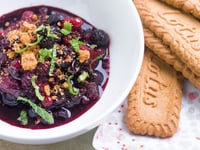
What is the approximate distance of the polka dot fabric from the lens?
1801 mm

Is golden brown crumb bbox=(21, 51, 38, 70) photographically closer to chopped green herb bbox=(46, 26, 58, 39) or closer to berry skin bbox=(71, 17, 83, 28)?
chopped green herb bbox=(46, 26, 58, 39)

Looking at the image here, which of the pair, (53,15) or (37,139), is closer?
(37,139)

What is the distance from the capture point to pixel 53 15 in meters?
1.89

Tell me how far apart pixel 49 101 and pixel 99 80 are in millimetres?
227

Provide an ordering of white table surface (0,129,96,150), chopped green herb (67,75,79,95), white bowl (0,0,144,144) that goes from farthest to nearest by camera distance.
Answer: white table surface (0,129,96,150), chopped green herb (67,75,79,95), white bowl (0,0,144,144)

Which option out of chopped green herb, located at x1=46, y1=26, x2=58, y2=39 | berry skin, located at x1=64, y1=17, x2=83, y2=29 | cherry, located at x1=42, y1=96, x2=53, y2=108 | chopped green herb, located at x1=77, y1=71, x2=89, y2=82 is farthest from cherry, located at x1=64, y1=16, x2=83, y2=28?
cherry, located at x1=42, y1=96, x2=53, y2=108

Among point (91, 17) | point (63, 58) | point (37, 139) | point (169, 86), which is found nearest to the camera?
point (37, 139)

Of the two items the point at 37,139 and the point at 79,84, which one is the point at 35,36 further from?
the point at 37,139

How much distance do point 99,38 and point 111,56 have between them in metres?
0.09

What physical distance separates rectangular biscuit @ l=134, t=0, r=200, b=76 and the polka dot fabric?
0.19 m

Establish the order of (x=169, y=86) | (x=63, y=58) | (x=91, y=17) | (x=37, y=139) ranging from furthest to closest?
(x=91, y=17)
(x=169, y=86)
(x=63, y=58)
(x=37, y=139)

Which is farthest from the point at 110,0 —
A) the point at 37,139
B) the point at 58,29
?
the point at 37,139

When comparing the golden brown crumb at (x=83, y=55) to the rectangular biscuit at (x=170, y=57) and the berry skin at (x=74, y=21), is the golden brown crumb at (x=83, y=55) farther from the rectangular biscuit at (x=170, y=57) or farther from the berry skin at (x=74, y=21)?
the rectangular biscuit at (x=170, y=57)

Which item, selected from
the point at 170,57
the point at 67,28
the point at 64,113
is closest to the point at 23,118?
the point at 64,113
